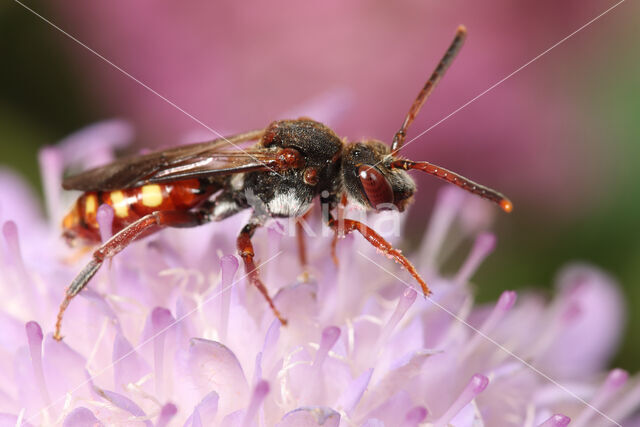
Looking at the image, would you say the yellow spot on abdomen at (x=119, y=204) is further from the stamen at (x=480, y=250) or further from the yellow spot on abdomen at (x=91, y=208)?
the stamen at (x=480, y=250)

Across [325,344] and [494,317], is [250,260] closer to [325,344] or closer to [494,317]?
[325,344]

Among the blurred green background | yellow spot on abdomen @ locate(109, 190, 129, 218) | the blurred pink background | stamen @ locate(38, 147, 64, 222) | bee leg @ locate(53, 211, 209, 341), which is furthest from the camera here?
the blurred green background

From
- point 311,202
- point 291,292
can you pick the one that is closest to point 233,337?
point 291,292

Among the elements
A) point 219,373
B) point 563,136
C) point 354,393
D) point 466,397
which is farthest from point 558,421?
point 563,136

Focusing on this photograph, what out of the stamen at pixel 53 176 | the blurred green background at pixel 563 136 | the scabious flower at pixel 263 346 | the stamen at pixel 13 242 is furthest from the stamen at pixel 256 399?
the blurred green background at pixel 563 136

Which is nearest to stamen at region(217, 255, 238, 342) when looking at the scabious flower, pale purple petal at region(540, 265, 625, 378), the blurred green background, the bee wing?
the scabious flower

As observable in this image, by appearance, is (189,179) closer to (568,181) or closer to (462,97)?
(462,97)

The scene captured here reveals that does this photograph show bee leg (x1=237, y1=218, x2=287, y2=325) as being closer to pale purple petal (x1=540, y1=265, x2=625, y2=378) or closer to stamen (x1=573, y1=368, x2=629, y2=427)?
stamen (x1=573, y1=368, x2=629, y2=427)
